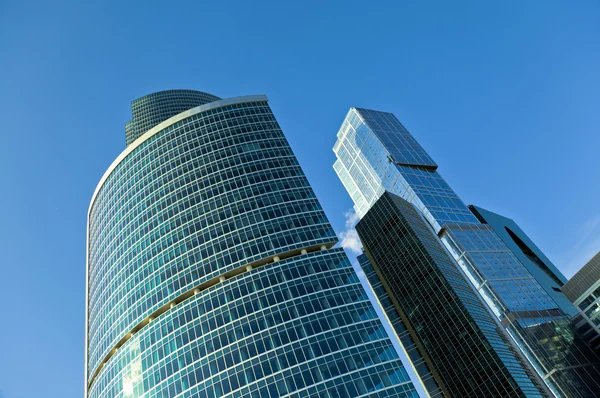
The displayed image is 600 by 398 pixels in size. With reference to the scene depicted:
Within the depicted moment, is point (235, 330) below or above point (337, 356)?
above

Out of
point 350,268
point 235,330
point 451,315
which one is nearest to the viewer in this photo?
point 235,330

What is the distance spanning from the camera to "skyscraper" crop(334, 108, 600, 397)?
11156cm

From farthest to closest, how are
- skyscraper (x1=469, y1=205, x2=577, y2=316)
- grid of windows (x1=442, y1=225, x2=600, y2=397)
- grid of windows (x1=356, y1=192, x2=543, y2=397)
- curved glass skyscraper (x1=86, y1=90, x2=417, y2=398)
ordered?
skyscraper (x1=469, y1=205, x2=577, y2=316), grid of windows (x1=442, y1=225, x2=600, y2=397), grid of windows (x1=356, y1=192, x2=543, y2=397), curved glass skyscraper (x1=86, y1=90, x2=417, y2=398)

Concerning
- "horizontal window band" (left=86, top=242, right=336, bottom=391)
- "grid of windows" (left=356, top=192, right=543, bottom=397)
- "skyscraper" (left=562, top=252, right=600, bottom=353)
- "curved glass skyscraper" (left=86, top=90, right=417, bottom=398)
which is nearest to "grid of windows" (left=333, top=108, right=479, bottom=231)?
"grid of windows" (left=356, top=192, right=543, bottom=397)

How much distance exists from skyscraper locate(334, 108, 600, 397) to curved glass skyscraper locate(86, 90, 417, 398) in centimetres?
4748

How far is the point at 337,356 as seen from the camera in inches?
2758

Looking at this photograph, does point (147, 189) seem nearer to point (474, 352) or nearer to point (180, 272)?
point (180, 272)

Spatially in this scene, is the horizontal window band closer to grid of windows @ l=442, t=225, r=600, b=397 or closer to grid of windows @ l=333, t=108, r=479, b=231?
grid of windows @ l=442, t=225, r=600, b=397

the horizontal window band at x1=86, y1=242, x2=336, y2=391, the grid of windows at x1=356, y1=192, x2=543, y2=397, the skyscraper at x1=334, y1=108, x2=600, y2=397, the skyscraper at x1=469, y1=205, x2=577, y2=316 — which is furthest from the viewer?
the skyscraper at x1=469, y1=205, x2=577, y2=316

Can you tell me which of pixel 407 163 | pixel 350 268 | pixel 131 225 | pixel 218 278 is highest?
pixel 407 163

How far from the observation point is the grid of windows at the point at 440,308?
103000 mm

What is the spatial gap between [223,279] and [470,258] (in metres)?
74.3

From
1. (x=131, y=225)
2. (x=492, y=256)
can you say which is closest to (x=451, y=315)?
(x=492, y=256)

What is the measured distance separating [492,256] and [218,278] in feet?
272
